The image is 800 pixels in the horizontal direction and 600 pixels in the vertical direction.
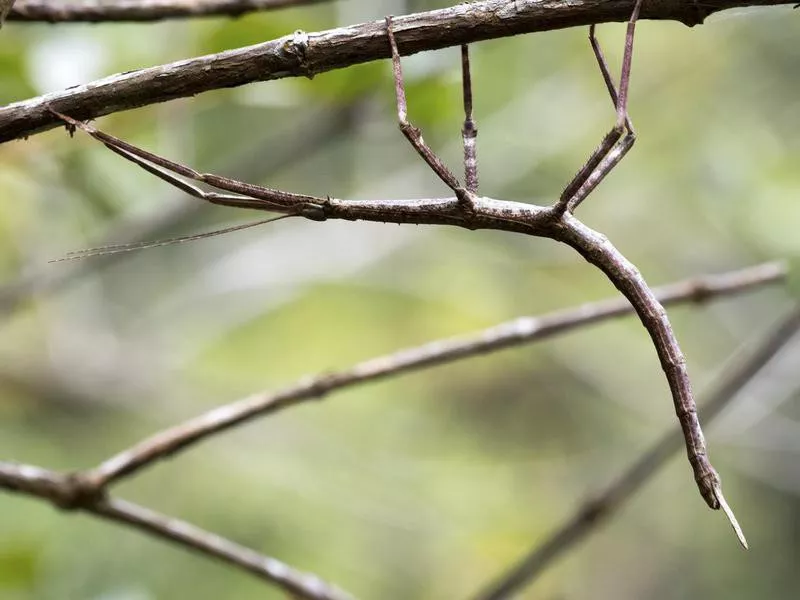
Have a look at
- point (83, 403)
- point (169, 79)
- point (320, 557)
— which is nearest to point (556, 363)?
point (320, 557)

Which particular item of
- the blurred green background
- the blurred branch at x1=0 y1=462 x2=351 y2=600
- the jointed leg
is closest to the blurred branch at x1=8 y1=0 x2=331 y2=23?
the jointed leg

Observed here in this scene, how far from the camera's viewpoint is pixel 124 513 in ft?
9.80

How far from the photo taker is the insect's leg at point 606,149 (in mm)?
2994

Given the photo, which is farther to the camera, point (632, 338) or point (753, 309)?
point (753, 309)

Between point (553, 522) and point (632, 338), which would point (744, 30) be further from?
point (553, 522)

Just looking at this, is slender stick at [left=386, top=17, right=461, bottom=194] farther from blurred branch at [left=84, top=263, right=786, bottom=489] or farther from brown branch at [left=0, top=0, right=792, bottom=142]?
blurred branch at [left=84, top=263, right=786, bottom=489]

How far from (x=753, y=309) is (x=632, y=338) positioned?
1.50m

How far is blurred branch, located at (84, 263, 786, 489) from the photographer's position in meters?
3.02

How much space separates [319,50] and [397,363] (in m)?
1.38

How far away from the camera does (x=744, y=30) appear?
7.75 m

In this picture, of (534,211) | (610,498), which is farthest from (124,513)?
(610,498)

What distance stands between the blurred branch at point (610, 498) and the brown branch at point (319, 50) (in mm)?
1840

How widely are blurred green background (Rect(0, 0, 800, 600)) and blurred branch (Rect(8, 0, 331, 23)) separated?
→ 1712 mm

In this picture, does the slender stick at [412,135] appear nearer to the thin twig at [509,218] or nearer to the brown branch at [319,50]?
the thin twig at [509,218]
